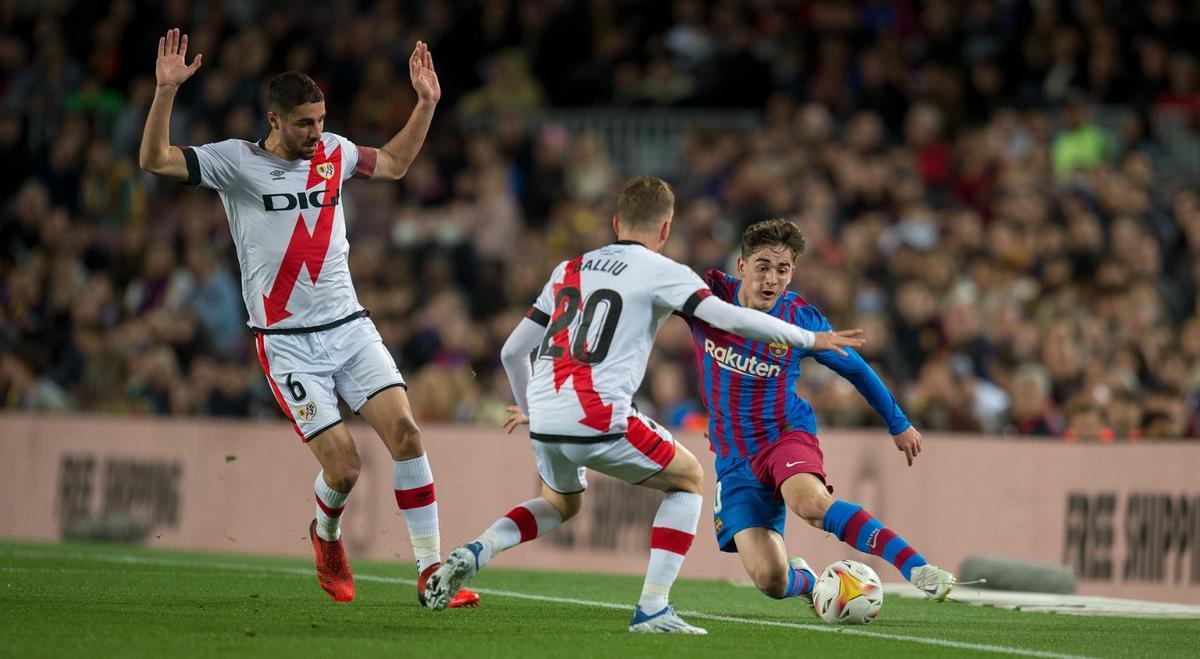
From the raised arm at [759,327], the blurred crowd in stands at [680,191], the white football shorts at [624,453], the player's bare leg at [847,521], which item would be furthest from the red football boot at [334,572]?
the blurred crowd in stands at [680,191]

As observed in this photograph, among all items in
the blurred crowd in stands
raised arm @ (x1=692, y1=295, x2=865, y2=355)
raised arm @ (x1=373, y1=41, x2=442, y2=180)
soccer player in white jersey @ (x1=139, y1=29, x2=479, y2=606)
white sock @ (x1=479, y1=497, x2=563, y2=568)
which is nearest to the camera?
raised arm @ (x1=692, y1=295, x2=865, y2=355)

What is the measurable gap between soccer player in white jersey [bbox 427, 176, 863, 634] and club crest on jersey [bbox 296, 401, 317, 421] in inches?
53.5

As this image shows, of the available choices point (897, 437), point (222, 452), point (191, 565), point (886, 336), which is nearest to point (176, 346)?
point (222, 452)

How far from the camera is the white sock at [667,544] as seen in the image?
7.66 metres

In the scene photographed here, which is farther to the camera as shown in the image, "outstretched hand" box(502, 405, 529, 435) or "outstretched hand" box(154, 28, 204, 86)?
"outstretched hand" box(154, 28, 204, 86)

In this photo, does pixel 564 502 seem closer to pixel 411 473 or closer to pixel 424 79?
pixel 411 473

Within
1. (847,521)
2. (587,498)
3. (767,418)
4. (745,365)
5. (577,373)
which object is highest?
(745,365)

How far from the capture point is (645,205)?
777 cm

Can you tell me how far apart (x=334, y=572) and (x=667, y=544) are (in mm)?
2138

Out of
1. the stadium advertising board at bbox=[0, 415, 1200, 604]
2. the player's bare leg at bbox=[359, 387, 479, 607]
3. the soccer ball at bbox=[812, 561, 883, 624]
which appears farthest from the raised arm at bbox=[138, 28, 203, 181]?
the stadium advertising board at bbox=[0, 415, 1200, 604]

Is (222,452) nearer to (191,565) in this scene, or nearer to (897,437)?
(191,565)

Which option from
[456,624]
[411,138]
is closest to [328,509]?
[456,624]

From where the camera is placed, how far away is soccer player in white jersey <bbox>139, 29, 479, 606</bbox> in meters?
8.69

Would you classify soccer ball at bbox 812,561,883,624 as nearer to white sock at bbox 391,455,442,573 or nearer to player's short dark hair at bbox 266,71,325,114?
white sock at bbox 391,455,442,573
